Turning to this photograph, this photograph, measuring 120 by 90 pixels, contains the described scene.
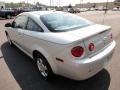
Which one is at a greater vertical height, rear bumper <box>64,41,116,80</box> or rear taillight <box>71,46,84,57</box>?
rear taillight <box>71,46,84,57</box>

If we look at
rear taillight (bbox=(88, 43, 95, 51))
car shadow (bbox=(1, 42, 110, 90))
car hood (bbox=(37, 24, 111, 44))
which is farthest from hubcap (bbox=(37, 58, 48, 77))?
rear taillight (bbox=(88, 43, 95, 51))

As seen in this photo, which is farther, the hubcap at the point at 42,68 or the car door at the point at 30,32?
the car door at the point at 30,32

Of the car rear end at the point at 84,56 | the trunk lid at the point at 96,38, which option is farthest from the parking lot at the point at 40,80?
the trunk lid at the point at 96,38

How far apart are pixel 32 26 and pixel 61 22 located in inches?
Answer: 31.0

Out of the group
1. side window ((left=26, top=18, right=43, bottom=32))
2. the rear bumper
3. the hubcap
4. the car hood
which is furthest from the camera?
side window ((left=26, top=18, right=43, bottom=32))

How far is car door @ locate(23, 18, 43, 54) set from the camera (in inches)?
166

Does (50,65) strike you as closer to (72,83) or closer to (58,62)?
(58,62)

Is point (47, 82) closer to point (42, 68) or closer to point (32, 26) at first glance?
point (42, 68)

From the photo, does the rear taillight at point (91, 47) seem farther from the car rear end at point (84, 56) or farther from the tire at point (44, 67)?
the tire at point (44, 67)

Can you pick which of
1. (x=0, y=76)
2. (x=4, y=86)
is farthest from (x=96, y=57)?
(x=0, y=76)

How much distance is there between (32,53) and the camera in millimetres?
4543

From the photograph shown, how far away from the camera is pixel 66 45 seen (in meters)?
3.22

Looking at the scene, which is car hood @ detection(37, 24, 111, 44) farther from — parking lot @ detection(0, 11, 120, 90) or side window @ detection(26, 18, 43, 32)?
parking lot @ detection(0, 11, 120, 90)

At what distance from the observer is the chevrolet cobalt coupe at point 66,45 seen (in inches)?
127
